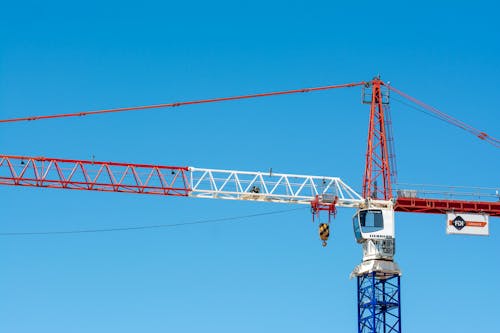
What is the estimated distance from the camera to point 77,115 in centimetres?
14712

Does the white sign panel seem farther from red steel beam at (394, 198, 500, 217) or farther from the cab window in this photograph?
the cab window

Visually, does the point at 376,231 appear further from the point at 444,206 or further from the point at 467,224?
the point at 467,224

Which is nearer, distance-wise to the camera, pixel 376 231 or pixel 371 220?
pixel 376 231

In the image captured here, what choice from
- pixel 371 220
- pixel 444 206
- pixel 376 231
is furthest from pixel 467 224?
pixel 371 220

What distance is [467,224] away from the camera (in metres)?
140

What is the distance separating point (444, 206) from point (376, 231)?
10498 mm

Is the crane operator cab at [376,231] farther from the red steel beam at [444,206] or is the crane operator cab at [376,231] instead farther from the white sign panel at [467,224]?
the white sign panel at [467,224]

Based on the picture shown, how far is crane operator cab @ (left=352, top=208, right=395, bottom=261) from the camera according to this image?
138m

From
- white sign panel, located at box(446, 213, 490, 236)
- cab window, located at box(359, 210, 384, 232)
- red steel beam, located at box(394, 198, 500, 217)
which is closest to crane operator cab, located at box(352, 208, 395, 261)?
cab window, located at box(359, 210, 384, 232)

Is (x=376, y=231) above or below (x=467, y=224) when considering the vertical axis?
below

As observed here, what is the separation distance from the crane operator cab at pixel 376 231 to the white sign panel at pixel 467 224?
8.39 m

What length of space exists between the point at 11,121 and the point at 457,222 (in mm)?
66504

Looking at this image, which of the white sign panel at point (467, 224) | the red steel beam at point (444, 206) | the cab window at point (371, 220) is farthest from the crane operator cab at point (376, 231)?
the white sign panel at point (467, 224)

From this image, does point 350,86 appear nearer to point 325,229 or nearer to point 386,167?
point 386,167
